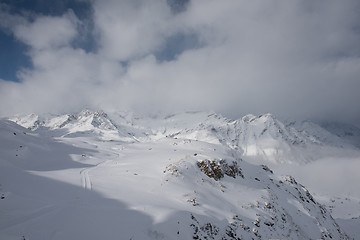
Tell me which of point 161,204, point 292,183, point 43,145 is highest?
point 43,145

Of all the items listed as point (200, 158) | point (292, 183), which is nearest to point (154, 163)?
point (200, 158)

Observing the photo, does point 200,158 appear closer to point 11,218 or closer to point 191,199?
point 191,199

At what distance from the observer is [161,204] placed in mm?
19938

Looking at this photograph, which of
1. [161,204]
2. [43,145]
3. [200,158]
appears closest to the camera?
[161,204]

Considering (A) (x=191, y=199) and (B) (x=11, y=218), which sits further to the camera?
(A) (x=191, y=199)

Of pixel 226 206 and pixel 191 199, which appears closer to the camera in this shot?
pixel 191 199

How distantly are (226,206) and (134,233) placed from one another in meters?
14.6

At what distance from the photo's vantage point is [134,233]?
13.9 m

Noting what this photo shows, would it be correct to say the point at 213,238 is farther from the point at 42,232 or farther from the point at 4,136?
the point at 4,136

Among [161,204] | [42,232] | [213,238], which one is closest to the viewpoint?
[42,232]

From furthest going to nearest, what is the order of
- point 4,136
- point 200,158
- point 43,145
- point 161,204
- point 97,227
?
point 43,145
point 4,136
point 200,158
point 161,204
point 97,227

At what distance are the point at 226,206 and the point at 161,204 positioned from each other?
30.8 feet

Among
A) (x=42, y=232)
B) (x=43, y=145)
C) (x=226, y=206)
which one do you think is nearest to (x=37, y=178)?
(x=42, y=232)

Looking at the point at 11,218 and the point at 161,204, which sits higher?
the point at 11,218
